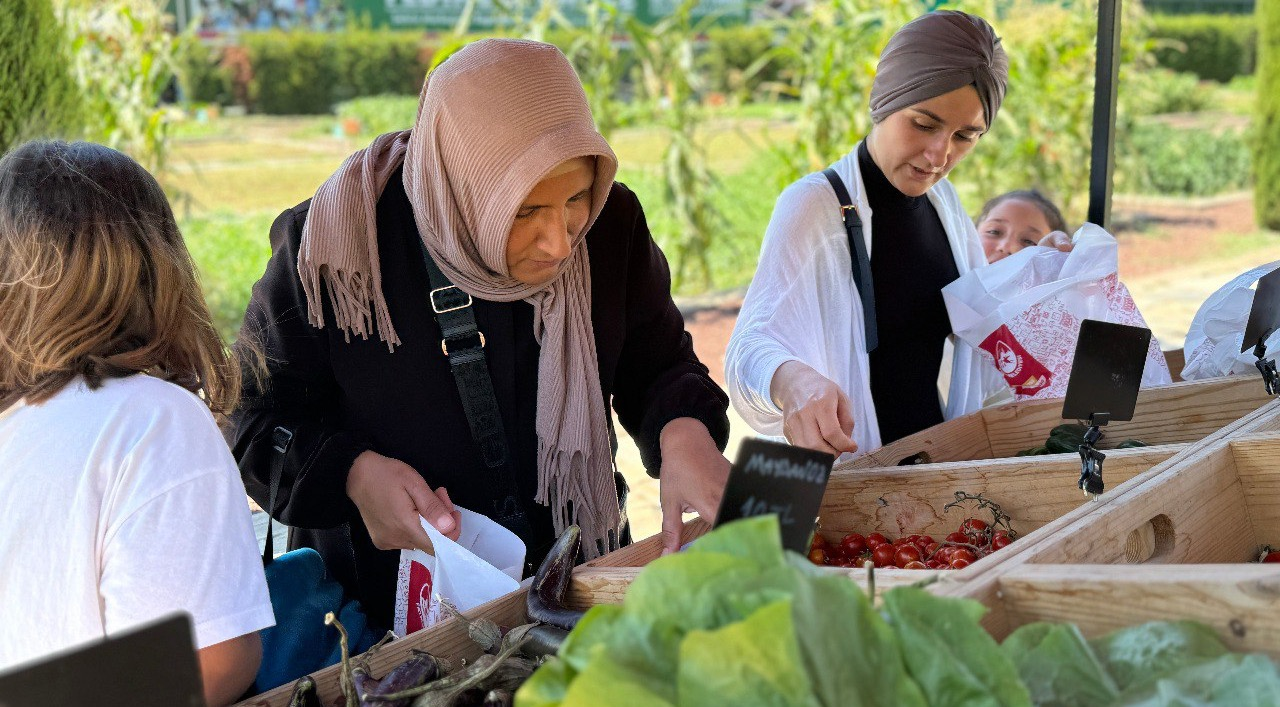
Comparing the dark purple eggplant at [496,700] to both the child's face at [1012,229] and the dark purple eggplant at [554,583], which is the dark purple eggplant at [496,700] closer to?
the dark purple eggplant at [554,583]

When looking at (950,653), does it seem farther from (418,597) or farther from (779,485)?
(418,597)

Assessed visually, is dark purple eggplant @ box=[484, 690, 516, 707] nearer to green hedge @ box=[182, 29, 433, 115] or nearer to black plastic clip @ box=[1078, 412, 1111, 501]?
black plastic clip @ box=[1078, 412, 1111, 501]

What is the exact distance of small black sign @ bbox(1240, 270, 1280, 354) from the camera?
2.53 metres

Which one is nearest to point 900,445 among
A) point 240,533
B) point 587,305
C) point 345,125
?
point 587,305

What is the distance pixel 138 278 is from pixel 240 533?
0.37 metres

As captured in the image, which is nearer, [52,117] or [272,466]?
[272,466]

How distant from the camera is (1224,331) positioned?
2.92m

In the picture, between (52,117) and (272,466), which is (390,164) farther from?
(52,117)

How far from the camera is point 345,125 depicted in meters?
14.7

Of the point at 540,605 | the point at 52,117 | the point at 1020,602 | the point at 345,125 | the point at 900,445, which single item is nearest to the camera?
the point at 1020,602

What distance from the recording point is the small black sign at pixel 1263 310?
2525mm

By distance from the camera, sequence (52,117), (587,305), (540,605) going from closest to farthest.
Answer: (540,605)
(587,305)
(52,117)

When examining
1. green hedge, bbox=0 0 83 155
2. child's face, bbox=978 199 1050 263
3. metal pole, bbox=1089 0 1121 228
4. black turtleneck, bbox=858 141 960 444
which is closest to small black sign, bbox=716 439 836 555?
black turtleneck, bbox=858 141 960 444

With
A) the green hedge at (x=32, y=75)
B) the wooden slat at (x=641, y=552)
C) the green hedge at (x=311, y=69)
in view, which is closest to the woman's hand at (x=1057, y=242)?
the wooden slat at (x=641, y=552)
